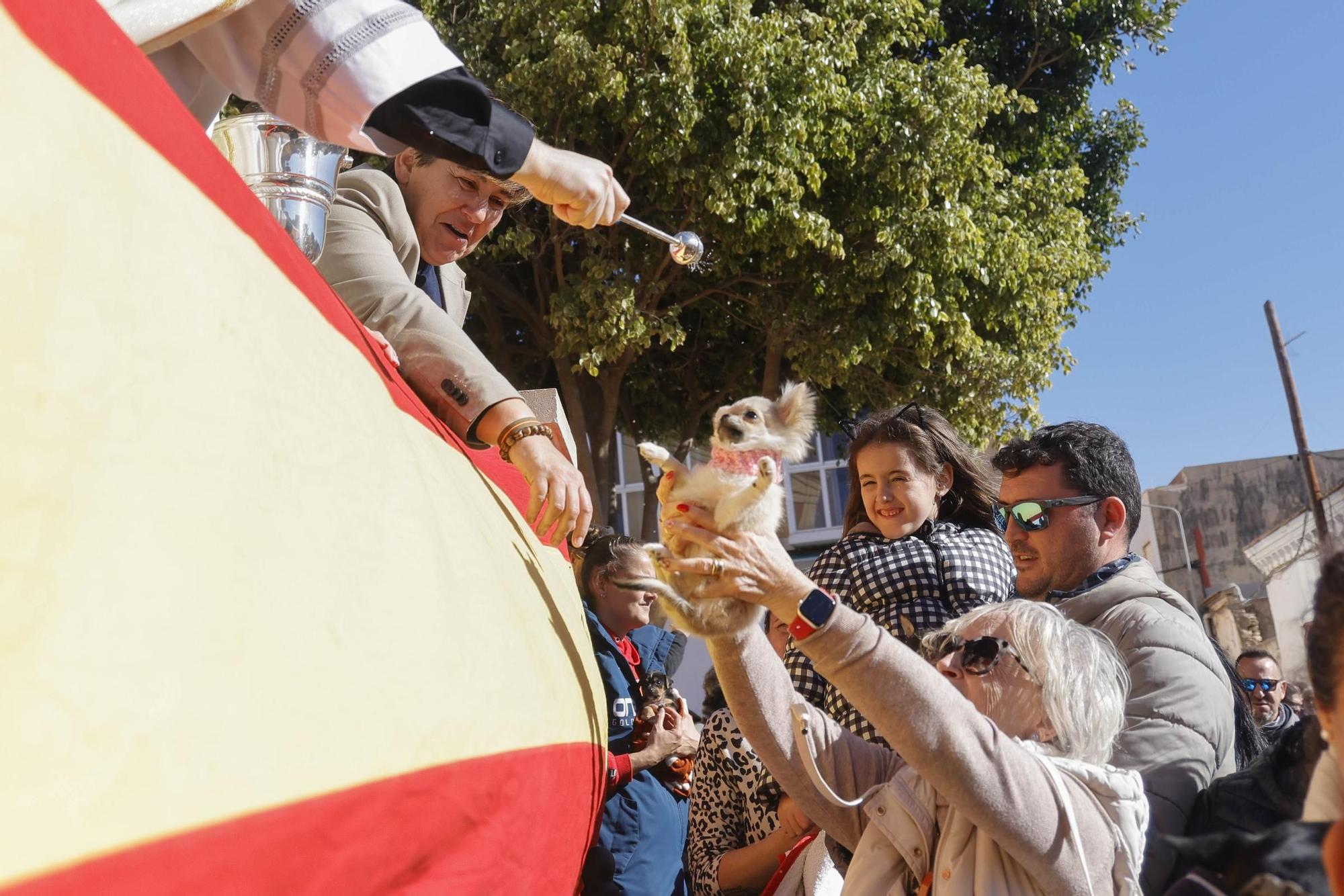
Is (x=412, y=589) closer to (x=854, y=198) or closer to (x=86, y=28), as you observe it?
(x=86, y=28)

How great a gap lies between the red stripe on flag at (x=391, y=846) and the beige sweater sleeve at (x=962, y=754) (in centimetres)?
56

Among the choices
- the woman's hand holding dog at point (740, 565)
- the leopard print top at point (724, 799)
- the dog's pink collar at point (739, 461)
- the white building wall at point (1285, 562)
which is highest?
the dog's pink collar at point (739, 461)

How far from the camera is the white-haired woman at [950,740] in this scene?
2094mm

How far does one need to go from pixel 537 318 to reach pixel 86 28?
1182 centimetres

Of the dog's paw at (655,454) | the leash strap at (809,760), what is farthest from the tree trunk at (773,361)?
the dog's paw at (655,454)

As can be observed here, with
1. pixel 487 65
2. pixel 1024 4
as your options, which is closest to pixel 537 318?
pixel 487 65

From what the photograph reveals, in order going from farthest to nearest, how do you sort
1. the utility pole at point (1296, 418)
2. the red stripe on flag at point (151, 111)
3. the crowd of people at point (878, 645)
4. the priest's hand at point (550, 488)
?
the utility pole at point (1296, 418) → the priest's hand at point (550, 488) → the crowd of people at point (878, 645) → the red stripe on flag at point (151, 111)

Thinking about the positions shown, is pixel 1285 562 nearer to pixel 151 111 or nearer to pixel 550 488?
pixel 550 488

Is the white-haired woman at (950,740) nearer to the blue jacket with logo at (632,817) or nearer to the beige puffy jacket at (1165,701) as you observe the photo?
the beige puffy jacket at (1165,701)

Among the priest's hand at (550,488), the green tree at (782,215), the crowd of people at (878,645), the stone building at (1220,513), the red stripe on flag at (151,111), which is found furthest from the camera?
the stone building at (1220,513)

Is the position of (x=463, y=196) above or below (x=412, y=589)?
above

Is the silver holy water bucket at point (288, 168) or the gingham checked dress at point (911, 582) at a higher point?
the silver holy water bucket at point (288, 168)

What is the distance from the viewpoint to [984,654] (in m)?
2.55

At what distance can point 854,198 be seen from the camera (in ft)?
39.0
